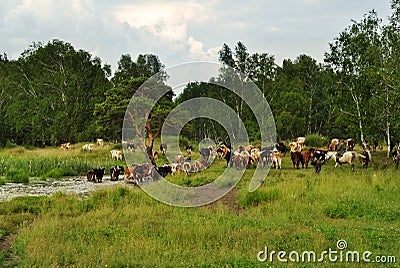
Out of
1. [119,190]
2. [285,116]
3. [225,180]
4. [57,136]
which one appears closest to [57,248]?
[119,190]

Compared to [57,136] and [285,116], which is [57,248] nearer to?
[285,116]

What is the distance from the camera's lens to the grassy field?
8.05 m

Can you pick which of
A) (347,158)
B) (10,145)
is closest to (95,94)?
(10,145)

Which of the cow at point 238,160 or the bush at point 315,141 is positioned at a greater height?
the bush at point 315,141

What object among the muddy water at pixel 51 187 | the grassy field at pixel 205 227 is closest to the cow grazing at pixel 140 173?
the muddy water at pixel 51 187

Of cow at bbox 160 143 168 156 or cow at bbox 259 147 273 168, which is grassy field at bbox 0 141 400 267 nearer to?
cow at bbox 259 147 273 168

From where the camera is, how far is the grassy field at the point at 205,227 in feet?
26.4

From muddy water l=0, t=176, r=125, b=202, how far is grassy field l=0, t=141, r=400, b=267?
234 centimetres

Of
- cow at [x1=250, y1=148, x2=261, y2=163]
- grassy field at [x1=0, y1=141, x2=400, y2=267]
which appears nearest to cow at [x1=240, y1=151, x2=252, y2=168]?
cow at [x1=250, y1=148, x2=261, y2=163]

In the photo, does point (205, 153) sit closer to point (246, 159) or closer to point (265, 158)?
point (265, 158)

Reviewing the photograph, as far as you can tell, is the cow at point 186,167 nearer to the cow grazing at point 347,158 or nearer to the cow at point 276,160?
the cow at point 276,160

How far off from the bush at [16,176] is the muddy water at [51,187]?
0.39 metres

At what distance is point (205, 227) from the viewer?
1015 cm

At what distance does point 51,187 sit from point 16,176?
3217 millimetres
